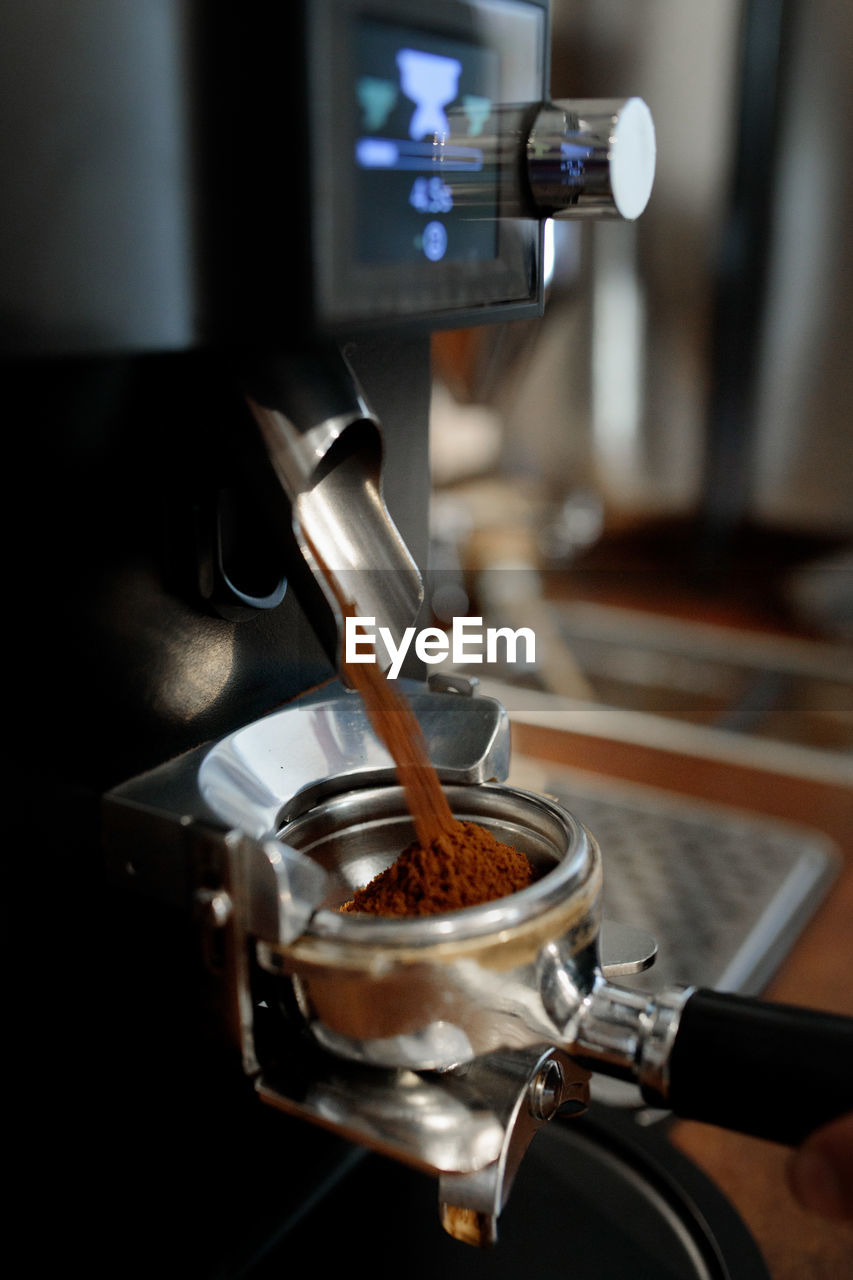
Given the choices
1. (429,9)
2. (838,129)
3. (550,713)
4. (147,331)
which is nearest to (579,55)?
(838,129)

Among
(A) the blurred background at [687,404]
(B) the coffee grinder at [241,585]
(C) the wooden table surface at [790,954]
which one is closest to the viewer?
(B) the coffee grinder at [241,585]

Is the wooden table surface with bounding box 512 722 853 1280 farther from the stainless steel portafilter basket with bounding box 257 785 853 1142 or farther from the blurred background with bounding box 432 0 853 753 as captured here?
the blurred background with bounding box 432 0 853 753

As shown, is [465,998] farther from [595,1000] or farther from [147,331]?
[147,331]

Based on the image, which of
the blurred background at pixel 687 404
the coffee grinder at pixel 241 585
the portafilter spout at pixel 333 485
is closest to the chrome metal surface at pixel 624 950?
the coffee grinder at pixel 241 585

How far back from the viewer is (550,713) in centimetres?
122

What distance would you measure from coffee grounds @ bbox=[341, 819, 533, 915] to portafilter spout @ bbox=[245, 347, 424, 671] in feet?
0.25

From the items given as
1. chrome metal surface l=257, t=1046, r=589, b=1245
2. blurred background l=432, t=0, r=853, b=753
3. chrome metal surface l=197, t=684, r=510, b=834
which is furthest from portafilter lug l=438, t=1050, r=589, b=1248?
blurred background l=432, t=0, r=853, b=753

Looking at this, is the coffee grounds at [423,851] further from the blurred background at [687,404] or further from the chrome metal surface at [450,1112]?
the blurred background at [687,404]

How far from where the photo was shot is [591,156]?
0.37 metres

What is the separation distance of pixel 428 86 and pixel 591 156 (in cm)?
7

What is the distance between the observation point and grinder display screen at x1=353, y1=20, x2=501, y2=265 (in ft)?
1.02

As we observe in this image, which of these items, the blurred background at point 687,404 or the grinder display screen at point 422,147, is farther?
the blurred background at point 687,404

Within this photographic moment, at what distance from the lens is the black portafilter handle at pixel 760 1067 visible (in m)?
0.32

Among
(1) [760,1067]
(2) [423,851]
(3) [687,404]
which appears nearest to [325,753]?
(2) [423,851]
